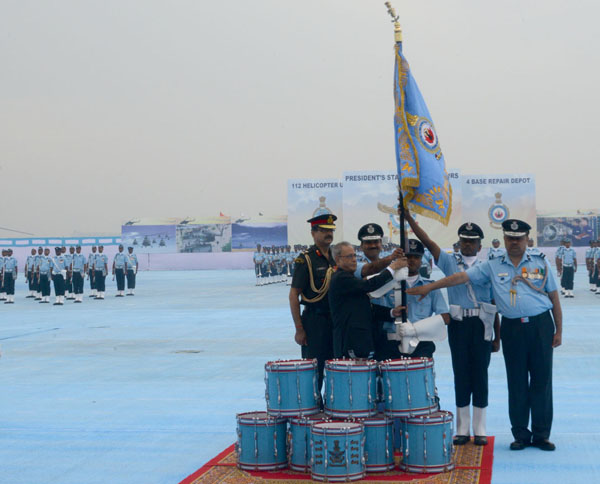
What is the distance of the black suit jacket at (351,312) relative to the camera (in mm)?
5879

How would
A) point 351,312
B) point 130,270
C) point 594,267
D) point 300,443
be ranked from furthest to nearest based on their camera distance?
1. point 130,270
2. point 594,267
3. point 351,312
4. point 300,443

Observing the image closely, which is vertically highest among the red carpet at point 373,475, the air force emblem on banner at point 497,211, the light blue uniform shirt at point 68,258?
the air force emblem on banner at point 497,211

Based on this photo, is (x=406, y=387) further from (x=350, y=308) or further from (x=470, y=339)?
(x=470, y=339)

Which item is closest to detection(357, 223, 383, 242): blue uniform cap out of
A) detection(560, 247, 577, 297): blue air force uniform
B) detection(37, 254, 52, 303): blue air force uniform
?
detection(560, 247, 577, 297): blue air force uniform

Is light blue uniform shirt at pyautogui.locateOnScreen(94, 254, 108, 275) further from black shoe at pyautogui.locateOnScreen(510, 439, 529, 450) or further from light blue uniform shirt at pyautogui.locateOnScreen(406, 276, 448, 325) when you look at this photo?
black shoe at pyautogui.locateOnScreen(510, 439, 529, 450)

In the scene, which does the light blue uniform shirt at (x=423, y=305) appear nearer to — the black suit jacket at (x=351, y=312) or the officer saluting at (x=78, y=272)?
the black suit jacket at (x=351, y=312)

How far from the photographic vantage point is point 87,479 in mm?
5555

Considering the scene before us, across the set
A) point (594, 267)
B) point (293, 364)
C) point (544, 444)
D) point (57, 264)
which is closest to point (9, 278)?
point (57, 264)

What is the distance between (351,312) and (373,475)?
120 centimetres

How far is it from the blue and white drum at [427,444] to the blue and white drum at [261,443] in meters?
0.89

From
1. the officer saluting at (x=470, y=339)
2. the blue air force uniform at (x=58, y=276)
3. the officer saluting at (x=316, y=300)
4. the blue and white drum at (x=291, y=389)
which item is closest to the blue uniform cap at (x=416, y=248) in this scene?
the officer saluting at (x=470, y=339)

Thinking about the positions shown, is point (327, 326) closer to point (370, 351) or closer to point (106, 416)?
point (370, 351)

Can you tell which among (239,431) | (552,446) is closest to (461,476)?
(552,446)

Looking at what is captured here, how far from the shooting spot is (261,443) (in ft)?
18.1
